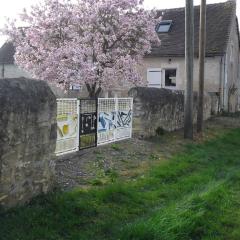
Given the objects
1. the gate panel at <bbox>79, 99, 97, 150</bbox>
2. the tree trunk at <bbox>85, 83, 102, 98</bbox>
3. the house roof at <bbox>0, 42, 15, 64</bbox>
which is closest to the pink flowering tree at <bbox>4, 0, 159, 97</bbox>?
the tree trunk at <bbox>85, 83, 102, 98</bbox>

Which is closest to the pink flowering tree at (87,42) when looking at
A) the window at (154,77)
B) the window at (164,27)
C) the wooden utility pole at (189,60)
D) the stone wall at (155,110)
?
the stone wall at (155,110)

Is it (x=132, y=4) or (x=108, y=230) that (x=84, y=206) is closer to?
(x=108, y=230)

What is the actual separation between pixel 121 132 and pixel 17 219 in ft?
26.3

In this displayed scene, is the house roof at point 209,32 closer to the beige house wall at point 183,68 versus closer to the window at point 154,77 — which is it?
the beige house wall at point 183,68

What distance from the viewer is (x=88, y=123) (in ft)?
38.9

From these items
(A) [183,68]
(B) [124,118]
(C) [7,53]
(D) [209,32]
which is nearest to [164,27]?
(D) [209,32]

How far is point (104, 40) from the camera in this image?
65.9 ft

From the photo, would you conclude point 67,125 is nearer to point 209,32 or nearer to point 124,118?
point 124,118

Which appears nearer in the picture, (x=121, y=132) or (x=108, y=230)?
(x=108, y=230)

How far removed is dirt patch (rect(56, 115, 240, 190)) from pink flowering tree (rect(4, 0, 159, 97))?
17.1 ft

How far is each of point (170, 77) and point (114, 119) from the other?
1776 cm

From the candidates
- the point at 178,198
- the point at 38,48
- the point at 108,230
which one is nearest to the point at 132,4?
the point at 38,48

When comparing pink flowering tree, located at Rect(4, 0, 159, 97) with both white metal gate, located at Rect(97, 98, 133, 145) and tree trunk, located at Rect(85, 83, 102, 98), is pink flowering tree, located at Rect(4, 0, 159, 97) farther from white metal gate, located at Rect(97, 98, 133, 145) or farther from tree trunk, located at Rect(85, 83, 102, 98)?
white metal gate, located at Rect(97, 98, 133, 145)

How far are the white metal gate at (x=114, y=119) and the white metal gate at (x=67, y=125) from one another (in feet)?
4.39
